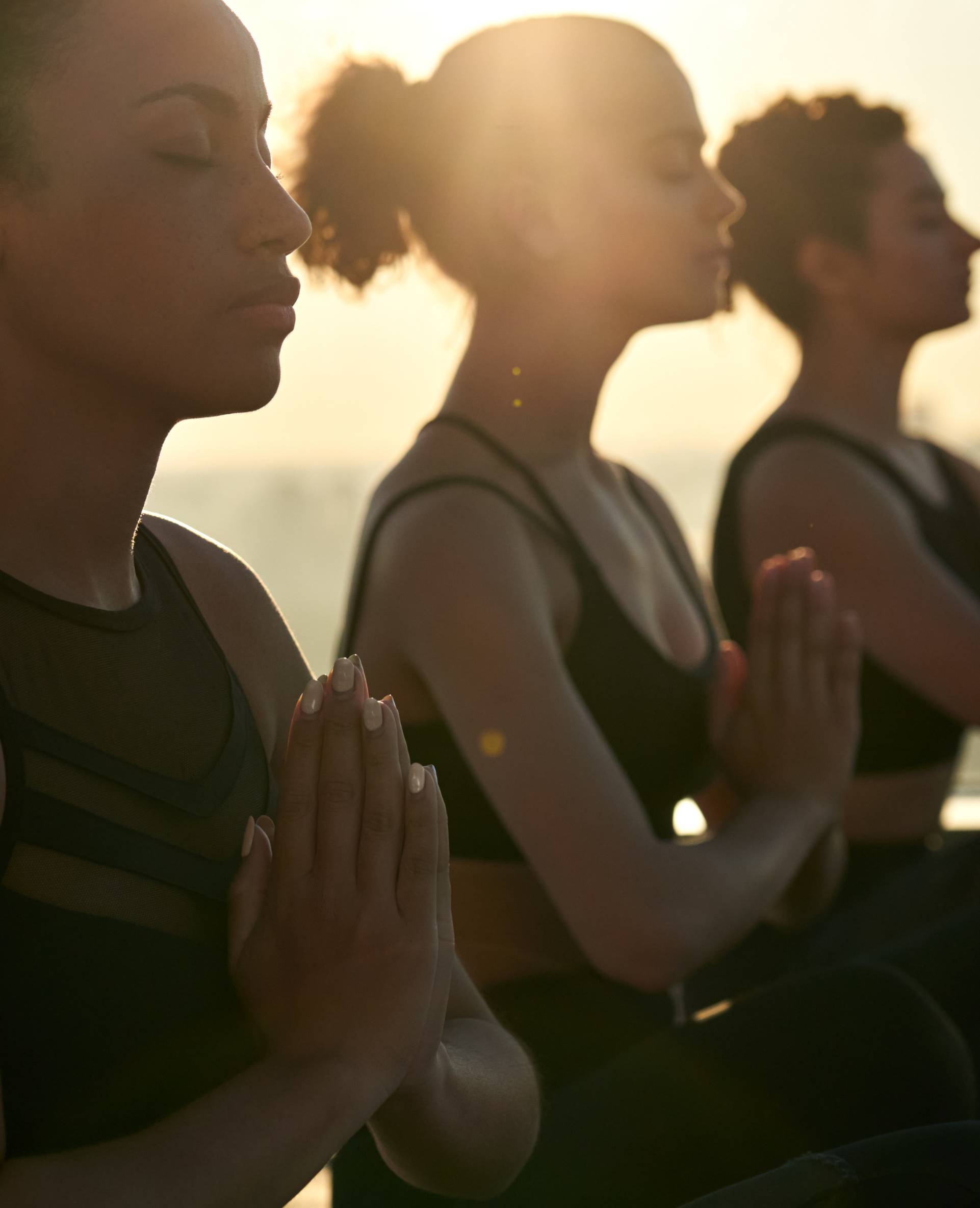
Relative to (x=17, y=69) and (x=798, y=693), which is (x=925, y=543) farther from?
(x=17, y=69)

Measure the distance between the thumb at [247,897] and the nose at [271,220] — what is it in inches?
12.8

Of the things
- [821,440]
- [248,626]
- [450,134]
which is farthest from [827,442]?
[248,626]

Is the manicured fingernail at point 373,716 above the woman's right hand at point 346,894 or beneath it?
above

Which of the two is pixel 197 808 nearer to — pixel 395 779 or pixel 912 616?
pixel 395 779

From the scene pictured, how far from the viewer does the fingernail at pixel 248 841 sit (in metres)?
0.77

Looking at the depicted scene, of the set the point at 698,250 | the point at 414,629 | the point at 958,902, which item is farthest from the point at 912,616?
the point at 414,629

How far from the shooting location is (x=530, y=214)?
138cm

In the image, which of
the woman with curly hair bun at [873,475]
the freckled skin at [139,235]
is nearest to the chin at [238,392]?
the freckled skin at [139,235]

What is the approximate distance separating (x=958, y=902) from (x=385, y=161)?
1.04 m

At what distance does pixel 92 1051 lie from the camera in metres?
0.68

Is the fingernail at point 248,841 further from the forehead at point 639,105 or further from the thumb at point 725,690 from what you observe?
the forehead at point 639,105

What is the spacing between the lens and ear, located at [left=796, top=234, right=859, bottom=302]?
6.37ft

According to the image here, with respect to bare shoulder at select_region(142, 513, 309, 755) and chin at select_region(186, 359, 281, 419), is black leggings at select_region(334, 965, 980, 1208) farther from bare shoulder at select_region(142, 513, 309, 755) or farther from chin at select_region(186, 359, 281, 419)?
chin at select_region(186, 359, 281, 419)

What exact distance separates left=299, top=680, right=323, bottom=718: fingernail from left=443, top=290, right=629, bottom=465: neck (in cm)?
66
